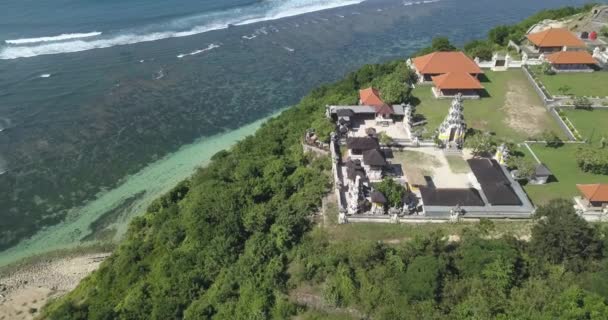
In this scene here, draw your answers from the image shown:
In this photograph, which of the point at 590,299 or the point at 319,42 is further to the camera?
the point at 319,42

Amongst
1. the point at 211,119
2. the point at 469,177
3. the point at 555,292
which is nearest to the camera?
the point at 555,292

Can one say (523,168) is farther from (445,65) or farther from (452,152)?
(445,65)

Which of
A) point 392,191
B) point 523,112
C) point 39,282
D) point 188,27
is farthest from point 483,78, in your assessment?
point 188,27

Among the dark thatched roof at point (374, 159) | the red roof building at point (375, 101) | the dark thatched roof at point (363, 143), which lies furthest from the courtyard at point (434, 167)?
the red roof building at point (375, 101)

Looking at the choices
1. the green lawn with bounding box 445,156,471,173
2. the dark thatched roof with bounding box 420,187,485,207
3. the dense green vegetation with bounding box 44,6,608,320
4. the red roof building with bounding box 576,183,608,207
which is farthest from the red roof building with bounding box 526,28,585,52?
the dense green vegetation with bounding box 44,6,608,320

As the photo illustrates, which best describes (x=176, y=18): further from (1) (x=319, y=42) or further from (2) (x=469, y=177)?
(2) (x=469, y=177)

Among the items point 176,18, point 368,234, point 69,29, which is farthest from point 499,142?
point 69,29

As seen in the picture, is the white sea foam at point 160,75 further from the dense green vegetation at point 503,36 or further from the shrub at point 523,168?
the shrub at point 523,168

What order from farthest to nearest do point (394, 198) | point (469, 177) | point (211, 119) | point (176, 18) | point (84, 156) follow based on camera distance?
point (176, 18), point (211, 119), point (84, 156), point (469, 177), point (394, 198)
